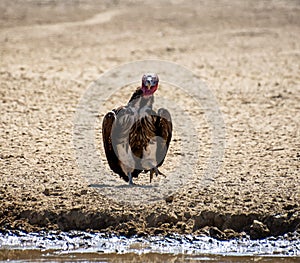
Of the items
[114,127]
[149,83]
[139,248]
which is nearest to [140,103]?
[149,83]

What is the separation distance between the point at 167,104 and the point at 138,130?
3.90 m

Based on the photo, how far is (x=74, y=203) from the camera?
25.3ft

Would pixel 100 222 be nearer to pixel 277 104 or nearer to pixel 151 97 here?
pixel 151 97

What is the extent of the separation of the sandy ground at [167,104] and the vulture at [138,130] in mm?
330

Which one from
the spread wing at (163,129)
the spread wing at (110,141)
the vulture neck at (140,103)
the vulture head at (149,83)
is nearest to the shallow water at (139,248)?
the spread wing at (110,141)

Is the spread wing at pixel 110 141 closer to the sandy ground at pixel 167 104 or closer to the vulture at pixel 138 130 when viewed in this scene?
the vulture at pixel 138 130

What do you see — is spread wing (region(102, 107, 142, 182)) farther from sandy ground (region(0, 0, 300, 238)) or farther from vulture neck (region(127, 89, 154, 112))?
sandy ground (region(0, 0, 300, 238))

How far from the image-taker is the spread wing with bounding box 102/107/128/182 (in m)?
7.47

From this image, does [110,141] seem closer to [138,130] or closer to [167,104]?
[138,130]

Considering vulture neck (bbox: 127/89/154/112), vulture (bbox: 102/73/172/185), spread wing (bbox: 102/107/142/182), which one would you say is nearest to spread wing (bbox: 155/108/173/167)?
vulture (bbox: 102/73/172/185)

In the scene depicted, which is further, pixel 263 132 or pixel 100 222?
pixel 263 132

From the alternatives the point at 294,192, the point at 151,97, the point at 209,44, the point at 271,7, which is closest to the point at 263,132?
the point at 294,192

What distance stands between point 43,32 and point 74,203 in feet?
32.5

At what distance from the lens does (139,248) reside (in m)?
7.29
